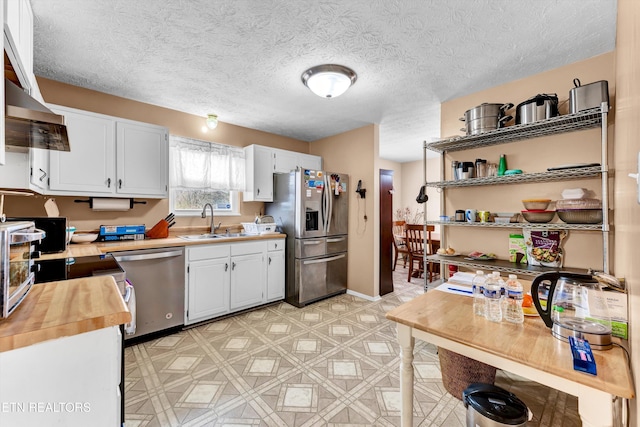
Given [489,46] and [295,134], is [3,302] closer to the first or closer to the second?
[489,46]

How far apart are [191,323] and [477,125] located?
3405 mm

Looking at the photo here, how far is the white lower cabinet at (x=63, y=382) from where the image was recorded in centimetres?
75

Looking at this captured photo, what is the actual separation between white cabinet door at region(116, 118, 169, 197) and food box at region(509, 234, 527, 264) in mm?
3544

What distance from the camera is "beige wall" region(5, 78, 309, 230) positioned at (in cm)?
248

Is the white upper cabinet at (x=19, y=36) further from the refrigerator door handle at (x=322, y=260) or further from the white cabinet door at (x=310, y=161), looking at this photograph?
the white cabinet door at (x=310, y=161)

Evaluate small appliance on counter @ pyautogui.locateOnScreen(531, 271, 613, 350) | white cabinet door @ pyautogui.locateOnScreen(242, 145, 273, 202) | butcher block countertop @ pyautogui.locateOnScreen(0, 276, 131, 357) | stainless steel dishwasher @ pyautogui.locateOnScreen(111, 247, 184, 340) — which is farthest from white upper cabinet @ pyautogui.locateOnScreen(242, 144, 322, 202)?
small appliance on counter @ pyautogui.locateOnScreen(531, 271, 613, 350)

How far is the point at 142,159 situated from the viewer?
281cm

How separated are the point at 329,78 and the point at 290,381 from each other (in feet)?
8.08

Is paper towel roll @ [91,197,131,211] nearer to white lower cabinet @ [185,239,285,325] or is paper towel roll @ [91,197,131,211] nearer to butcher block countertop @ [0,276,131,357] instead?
white lower cabinet @ [185,239,285,325]

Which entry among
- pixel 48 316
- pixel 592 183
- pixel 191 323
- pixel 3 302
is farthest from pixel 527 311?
pixel 191 323

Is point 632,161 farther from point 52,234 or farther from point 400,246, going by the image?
point 400,246

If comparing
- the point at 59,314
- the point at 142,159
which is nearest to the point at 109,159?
the point at 142,159

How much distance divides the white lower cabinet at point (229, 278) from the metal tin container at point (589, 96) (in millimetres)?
3104

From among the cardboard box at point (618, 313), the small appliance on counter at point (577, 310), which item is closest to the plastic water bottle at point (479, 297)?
the small appliance on counter at point (577, 310)
